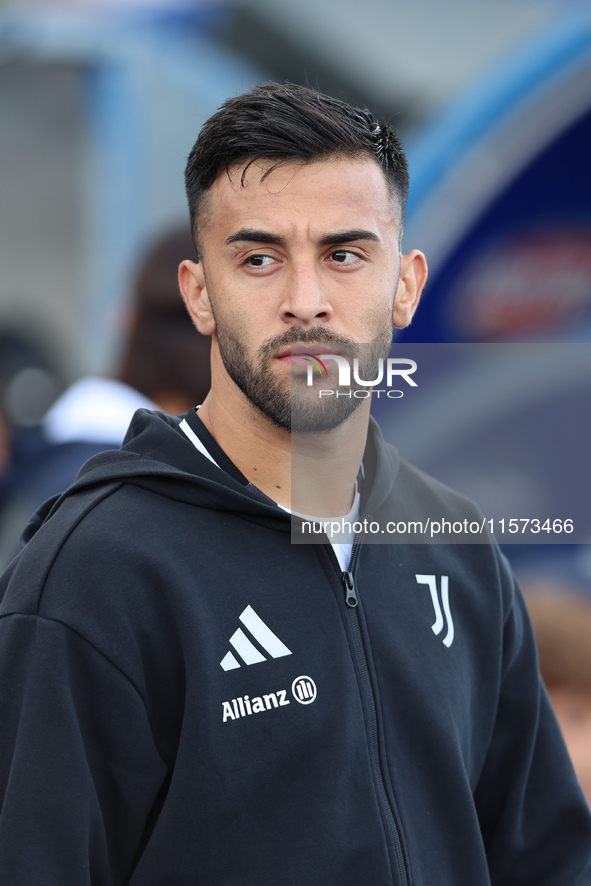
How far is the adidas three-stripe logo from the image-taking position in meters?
1.32

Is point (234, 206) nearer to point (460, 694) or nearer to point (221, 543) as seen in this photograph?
point (221, 543)

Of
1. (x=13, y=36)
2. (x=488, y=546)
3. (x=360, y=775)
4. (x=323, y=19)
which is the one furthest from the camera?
(x=323, y=19)

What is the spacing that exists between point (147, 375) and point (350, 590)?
1.22m

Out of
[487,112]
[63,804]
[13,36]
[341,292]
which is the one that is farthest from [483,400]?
[13,36]

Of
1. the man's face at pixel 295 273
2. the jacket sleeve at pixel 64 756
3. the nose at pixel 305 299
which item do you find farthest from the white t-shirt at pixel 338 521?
the jacket sleeve at pixel 64 756

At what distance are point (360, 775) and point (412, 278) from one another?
2.29ft

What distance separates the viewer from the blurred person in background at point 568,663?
7.62 feet

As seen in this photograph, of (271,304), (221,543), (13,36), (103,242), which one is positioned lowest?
(221,543)

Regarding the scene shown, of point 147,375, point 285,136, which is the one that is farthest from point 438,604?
point 147,375

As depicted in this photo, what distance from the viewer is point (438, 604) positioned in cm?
156

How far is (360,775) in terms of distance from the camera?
1360mm

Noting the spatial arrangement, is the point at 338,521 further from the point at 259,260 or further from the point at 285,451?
the point at 259,260

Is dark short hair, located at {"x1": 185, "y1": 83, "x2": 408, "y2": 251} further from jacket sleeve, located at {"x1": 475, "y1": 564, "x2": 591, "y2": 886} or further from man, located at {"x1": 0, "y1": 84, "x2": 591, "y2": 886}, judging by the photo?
jacket sleeve, located at {"x1": 475, "y1": 564, "x2": 591, "y2": 886}

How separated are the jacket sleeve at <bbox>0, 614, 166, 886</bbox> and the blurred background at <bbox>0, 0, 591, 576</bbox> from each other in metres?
0.76
